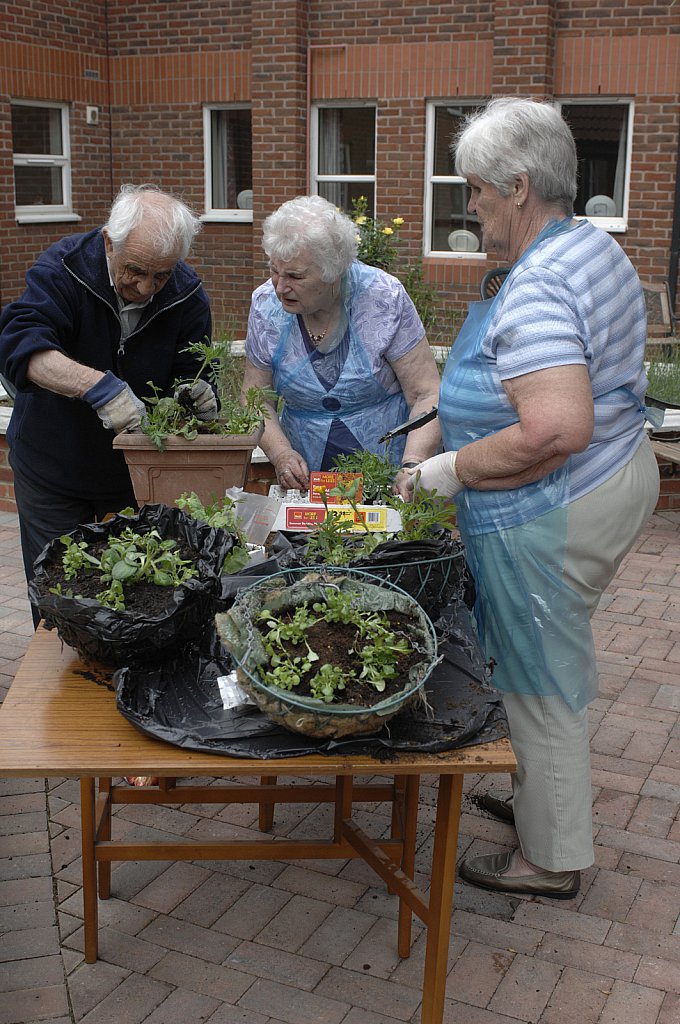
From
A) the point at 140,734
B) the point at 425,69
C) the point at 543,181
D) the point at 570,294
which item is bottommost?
the point at 140,734

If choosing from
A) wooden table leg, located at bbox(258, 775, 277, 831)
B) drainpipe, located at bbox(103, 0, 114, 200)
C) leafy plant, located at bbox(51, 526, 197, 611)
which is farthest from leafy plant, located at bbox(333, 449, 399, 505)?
drainpipe, located at bbox(103, 0, 114, 200)

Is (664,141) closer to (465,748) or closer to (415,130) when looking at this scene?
(415,130)

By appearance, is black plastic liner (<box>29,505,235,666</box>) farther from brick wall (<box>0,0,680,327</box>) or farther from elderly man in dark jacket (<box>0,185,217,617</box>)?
brick wall (<box>0,0,680,327</box>)

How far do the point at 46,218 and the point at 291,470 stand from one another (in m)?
9.07

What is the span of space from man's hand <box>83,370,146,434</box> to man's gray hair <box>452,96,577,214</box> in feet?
3.34

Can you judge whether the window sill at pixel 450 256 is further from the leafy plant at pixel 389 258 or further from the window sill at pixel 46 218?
the window sill at pixel 46 218

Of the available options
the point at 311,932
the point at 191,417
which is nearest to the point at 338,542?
the point at 191,417

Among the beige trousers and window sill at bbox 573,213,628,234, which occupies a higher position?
window sill at bbox 573,213,628,234

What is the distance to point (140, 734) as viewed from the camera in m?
2.01

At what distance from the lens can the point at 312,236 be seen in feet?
9.82

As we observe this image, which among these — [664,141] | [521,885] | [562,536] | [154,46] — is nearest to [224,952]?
[521,885]

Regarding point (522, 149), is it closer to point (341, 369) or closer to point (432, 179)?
point (341, 369)

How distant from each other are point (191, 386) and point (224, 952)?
145cm

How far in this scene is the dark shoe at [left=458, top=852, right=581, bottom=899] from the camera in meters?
2.85
